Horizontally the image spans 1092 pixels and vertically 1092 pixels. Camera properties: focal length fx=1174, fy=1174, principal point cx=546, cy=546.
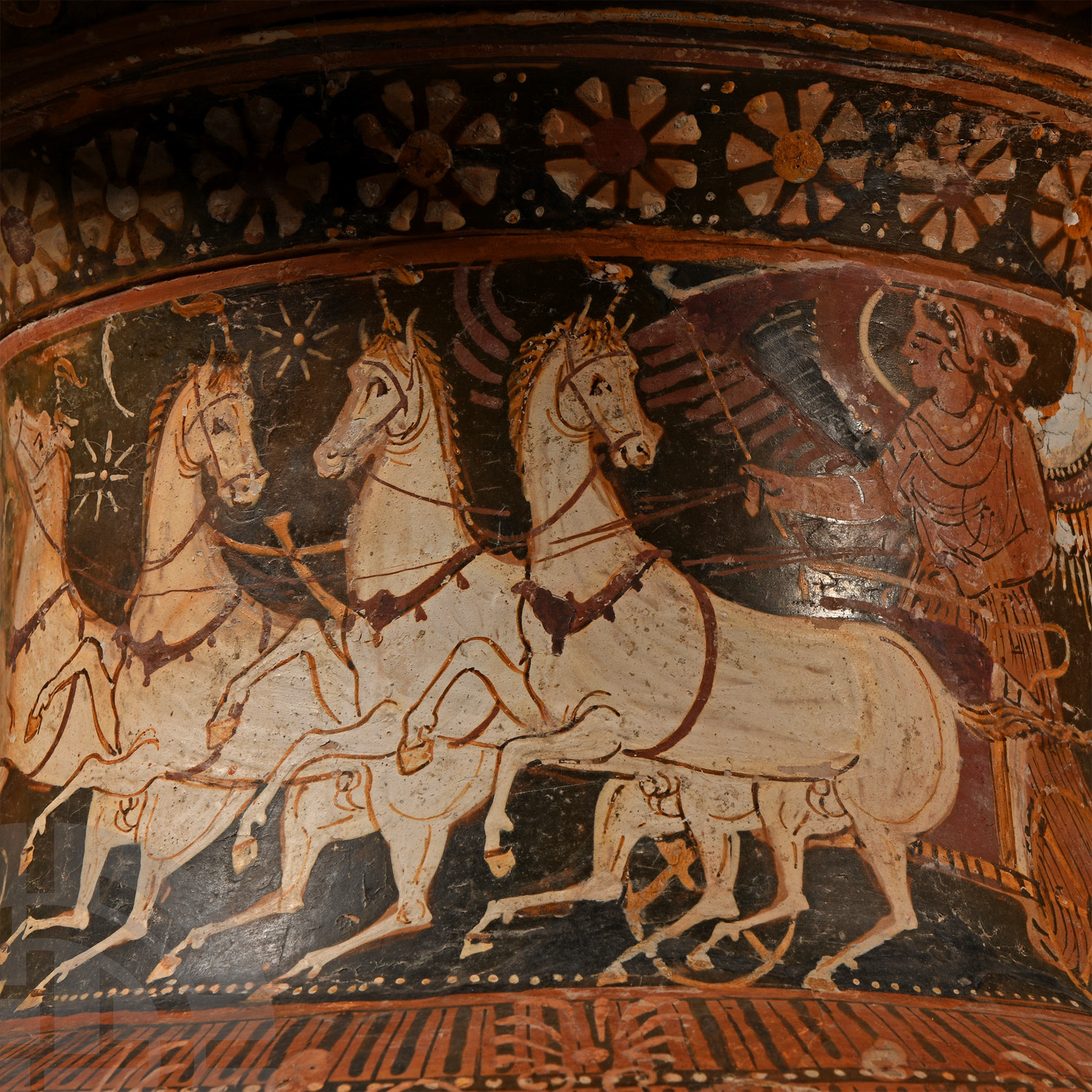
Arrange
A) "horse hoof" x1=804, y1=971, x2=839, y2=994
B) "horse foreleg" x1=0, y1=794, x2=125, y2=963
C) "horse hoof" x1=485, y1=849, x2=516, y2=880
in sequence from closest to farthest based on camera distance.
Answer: "horse hoof" x1=804, y1=971, x2=839, y2=994, "horse hoof" x1=485, y1=849, x2=516, y2=880, "horse foreleg" x1=0, y1=794, x2=125, y2=963

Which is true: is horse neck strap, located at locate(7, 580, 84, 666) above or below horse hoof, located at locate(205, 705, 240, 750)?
above

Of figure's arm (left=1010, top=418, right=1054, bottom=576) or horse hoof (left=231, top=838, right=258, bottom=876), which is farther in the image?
figure's arm (left=1010, top=418, right=1054, bottom=576)

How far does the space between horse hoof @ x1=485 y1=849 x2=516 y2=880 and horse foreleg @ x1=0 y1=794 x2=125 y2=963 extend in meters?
1.23

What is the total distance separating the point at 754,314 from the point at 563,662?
1.45 meters

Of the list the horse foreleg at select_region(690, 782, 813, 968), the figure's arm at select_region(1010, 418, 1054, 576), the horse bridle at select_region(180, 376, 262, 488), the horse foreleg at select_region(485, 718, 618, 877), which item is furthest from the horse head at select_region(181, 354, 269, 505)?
the figure's arm at select_region(1010, 418, 1054, 576)

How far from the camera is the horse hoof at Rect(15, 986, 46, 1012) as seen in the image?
12.3 ft

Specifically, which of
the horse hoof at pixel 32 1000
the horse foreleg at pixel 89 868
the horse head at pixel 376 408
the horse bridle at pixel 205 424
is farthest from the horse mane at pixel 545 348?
the horse hoof at pixel 32 1000

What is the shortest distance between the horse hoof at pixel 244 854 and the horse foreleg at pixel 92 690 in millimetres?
624

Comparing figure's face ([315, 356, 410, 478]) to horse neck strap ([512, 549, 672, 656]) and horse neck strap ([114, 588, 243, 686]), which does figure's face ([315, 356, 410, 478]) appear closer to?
horse neck strap ([114, 588, 243, 686])

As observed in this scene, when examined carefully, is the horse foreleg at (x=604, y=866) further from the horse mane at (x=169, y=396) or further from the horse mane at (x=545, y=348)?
the horse mane at (x=169, y=396)

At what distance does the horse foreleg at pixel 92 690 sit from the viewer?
4.13m

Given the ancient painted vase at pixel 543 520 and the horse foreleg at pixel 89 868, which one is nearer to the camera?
the ancient painted vase at pixel 543 520

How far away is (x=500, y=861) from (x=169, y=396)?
2.11 metres

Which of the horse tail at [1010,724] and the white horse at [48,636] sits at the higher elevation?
the white horse at [48,636]
